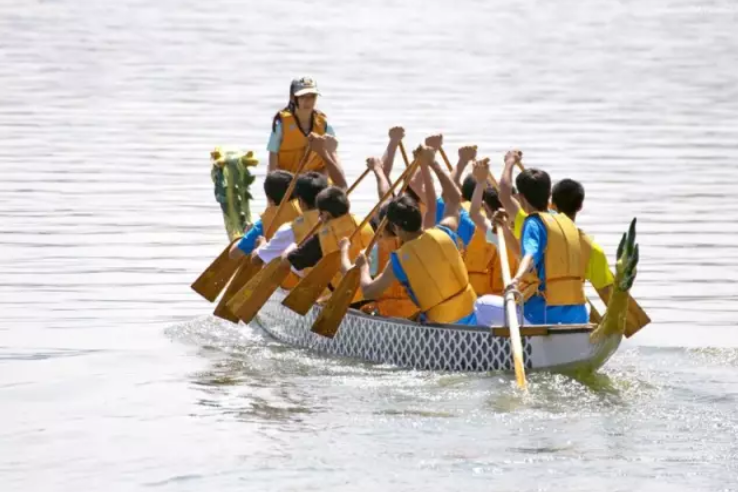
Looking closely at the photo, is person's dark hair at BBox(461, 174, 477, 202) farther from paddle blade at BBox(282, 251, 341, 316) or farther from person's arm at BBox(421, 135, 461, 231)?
paddle blade at BBox(282, 251, 341, 316)

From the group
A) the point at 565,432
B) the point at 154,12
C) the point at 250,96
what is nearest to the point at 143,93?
the point at 250,96

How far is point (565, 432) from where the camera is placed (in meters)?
12.0

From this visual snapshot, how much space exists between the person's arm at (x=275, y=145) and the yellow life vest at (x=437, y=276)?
3720mm

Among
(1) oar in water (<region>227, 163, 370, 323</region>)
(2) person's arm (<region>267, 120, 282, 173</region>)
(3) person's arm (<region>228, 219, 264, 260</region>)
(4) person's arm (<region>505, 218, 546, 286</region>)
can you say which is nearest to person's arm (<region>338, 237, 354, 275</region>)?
(1) oar in water (<region>227, 163, 370, 323</region>)

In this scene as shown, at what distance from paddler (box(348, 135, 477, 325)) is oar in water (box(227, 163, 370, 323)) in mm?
1533

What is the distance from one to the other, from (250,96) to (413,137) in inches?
294

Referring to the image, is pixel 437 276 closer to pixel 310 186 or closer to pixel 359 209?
pixel 310 186

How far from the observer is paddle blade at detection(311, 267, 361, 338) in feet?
47.0

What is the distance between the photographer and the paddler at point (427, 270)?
44.0 feet

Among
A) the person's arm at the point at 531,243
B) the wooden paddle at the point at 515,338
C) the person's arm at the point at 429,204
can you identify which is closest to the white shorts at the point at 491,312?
the wooden paddle at the point at 515,338

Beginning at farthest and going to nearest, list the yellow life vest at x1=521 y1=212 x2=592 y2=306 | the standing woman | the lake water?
the standing woman < the yellow life vest at x1=521 y1=212 x2=592 y2=306 < the lake water

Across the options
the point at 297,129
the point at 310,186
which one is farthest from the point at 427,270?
the point at 297,129

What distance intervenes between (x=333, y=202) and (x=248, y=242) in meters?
1.81

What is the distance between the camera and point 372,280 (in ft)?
46.1
